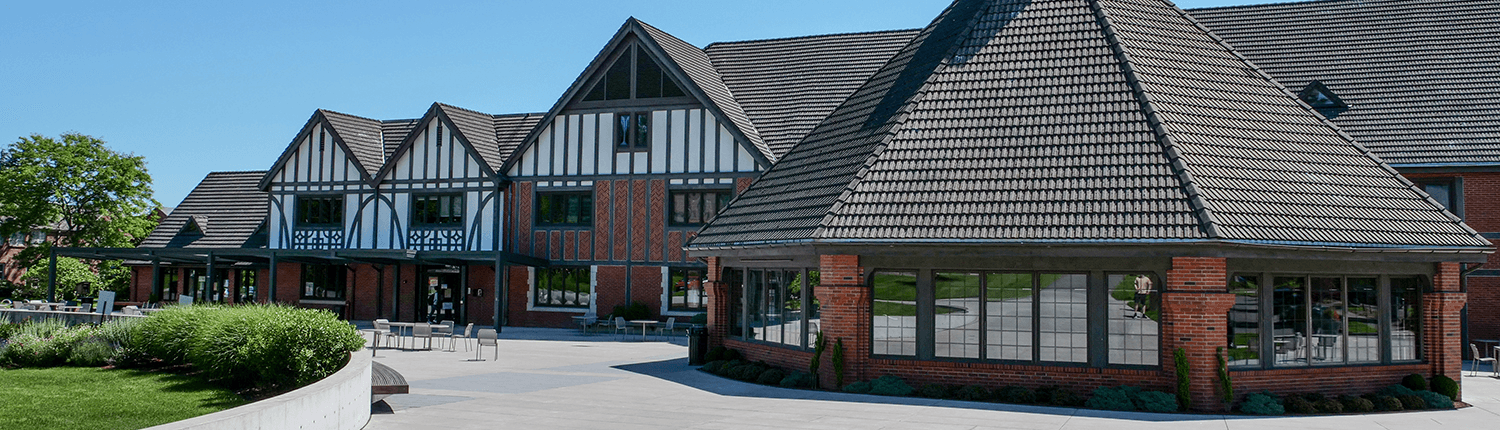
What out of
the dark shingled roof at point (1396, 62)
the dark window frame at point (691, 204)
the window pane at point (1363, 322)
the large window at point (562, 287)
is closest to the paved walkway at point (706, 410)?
the window pane at point (1363, 322)

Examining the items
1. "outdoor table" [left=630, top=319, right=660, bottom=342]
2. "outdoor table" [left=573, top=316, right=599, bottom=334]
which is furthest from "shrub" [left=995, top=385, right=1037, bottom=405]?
"outdoor table" [left=573, top=316, right=599, bottom=334]

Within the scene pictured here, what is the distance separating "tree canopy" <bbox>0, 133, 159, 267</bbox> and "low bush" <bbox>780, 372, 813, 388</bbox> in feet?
129

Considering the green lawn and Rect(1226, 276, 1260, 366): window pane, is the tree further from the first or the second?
Rect(1226, 276, 1260, 366): window pane

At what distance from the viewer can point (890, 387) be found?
56.5ft

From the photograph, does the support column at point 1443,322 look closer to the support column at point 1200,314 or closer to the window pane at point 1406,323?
the window pane at point 1406,323

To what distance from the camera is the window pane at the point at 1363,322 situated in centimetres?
1738

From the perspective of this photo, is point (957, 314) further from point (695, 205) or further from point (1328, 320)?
point (695, 205)

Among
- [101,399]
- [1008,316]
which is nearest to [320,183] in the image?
[101,399]

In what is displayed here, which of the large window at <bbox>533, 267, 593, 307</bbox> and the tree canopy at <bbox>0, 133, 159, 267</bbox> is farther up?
the tree canopy at <bbox>0, 133, 159, 267</bbox>

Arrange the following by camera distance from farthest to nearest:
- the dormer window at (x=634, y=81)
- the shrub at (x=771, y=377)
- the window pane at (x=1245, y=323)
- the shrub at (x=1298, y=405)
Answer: the dormer window at (x=634, y=81) → the shrub at (x=771, y=377) → the window pane at (x=1245, y=323) → the shrub at (x=1298, y=405)

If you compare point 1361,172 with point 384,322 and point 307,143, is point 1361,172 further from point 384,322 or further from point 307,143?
point 307,143

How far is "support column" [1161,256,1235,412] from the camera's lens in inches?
618

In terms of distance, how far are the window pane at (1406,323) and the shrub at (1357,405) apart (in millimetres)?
1677

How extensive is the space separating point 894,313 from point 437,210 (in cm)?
2259
